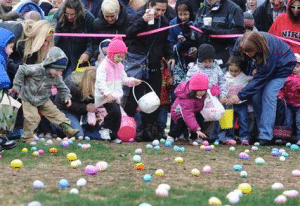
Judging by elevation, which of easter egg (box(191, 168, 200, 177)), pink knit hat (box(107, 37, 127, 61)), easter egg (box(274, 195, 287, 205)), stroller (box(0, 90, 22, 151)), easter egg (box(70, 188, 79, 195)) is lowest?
easter egg (box(191, 168, 200, 177))

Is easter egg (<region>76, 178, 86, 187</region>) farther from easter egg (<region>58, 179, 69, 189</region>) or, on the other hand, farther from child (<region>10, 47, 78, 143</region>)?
child (<region>10, 47, 78, 143</region>)

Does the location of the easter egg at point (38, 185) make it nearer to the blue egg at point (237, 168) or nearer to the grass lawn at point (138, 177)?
the grass lawn at point (138, 177)

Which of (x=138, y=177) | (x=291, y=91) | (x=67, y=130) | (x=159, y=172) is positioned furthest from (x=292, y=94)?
(x=138, y=177)

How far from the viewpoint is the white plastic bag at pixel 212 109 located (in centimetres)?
983

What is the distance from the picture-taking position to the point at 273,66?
9883 mm

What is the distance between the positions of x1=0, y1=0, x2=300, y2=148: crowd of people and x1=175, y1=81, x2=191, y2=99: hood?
17 mm

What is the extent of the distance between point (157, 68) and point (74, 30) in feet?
5.18

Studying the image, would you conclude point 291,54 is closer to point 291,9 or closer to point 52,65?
point 291,9

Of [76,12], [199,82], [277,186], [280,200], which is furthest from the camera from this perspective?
[76,12]

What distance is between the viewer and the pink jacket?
33.6ft

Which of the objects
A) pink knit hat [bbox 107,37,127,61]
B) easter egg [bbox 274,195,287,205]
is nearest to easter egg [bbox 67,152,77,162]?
pink knit hat [bbox 107,37,127,61]

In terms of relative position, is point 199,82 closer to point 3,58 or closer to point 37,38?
point 37,38

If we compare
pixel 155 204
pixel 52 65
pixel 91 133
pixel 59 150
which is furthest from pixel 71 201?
pixel 91 133

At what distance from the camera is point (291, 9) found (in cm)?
1030
